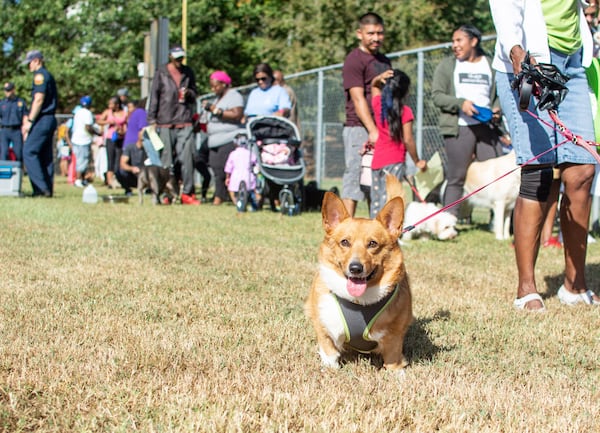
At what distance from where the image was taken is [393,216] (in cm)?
351

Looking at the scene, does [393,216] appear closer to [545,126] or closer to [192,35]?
[545,126]

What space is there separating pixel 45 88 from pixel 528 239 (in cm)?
976

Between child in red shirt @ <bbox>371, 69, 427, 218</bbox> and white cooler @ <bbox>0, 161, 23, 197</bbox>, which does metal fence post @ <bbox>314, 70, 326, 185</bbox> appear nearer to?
white cooler @ <bbox>0, 161, 23, 197</bbox>

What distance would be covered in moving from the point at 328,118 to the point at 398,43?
46.2 feet

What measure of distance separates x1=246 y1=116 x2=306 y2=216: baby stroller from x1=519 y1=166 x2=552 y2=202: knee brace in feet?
20.0


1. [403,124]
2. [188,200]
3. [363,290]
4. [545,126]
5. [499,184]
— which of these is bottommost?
[188,200]

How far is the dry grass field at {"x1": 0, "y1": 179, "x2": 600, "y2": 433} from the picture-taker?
8.85ft

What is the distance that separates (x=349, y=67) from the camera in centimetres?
724

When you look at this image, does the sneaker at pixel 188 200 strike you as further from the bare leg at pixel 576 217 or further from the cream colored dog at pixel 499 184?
the bare leg at pixel 576 217

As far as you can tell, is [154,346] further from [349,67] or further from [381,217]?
[349,67]

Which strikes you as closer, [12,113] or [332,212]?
[332,212]

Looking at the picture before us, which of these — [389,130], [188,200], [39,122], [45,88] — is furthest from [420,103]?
[39,122]

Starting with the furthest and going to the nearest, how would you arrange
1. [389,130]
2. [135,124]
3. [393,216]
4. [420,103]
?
[135,124] → [420,103] → [389,130] → [393,216]

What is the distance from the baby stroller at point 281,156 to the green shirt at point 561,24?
6385mm
